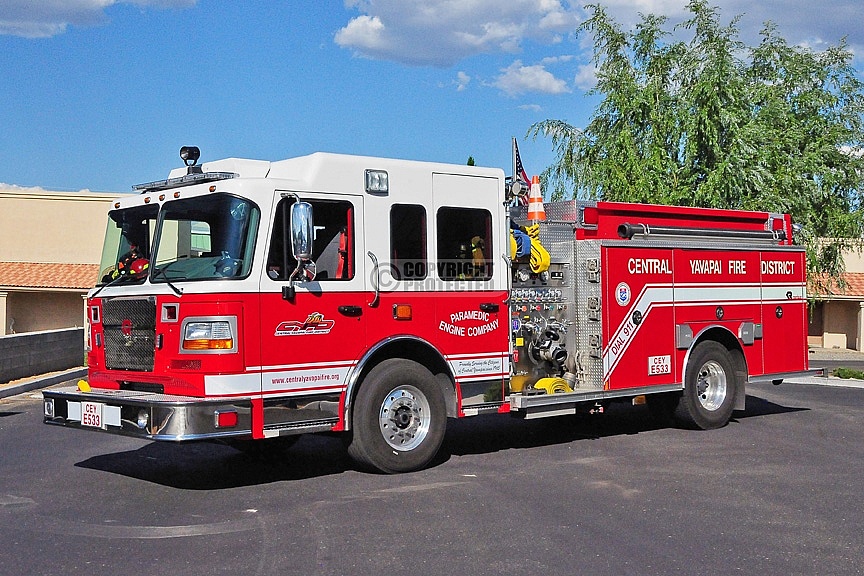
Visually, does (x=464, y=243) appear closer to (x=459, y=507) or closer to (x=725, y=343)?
(x=459, y=507)

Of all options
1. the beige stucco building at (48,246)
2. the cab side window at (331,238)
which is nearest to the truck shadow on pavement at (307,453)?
the cab side window at (331,238)

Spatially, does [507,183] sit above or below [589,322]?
above

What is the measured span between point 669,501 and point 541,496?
1014mm

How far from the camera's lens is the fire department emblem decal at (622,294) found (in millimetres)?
11000

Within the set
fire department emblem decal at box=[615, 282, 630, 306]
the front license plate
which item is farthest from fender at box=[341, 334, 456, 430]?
fire department emblem decal at box=[615, 282, 630, 306]

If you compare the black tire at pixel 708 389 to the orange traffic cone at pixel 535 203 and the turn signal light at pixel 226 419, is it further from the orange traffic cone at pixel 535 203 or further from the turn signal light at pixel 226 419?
the turn signal light at pixel 226 419

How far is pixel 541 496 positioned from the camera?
8094 mm

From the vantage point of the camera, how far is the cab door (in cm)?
825

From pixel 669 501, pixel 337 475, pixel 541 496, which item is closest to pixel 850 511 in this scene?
pixel 669 501

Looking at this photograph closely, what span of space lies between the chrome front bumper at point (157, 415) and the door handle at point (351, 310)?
3.92 feet

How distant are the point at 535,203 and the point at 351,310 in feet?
9.61

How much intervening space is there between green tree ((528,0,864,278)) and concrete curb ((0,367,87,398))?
11.7 meters

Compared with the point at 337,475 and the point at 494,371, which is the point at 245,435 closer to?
the point at 337,475

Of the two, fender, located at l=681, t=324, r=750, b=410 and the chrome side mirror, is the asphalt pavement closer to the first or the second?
fender, located at l=681, t=324, r=750, b=410
